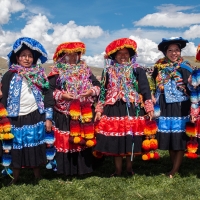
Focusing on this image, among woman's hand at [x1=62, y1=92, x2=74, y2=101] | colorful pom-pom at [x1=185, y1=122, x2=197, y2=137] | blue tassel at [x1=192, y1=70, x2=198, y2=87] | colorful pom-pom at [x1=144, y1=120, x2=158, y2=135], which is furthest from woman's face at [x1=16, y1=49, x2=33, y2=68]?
colorful pom-pom at [x1=185, y1=122, x2=197, y2=137]

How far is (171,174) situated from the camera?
192 inches

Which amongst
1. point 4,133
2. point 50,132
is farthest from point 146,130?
point 4,133

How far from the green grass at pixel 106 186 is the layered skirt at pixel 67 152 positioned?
16 cm

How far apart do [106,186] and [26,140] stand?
1.36 meters

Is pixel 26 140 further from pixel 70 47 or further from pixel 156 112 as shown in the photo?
pixel 156 112

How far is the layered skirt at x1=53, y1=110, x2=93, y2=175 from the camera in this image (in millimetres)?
4719

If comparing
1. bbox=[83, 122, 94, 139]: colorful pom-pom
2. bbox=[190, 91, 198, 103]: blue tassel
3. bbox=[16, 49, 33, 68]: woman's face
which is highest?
bbox=[16, 49, 33, 68]: woman's face

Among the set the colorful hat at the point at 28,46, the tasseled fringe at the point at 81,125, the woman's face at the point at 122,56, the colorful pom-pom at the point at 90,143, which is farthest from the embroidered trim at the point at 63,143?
the woman's face at the point at 122,56

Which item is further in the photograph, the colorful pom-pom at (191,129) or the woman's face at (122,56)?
the woman's face at (122,56)

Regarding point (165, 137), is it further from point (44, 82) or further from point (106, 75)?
point (44, 82)

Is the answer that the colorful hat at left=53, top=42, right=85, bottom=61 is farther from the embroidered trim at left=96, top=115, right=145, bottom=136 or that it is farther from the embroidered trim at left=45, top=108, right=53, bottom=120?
the embroidered trim at left=96, top=115, right=145, bottom=136

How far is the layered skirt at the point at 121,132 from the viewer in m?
4.55

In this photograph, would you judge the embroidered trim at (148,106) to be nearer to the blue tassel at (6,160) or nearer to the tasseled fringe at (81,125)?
the tasseled fringe at (81,125)

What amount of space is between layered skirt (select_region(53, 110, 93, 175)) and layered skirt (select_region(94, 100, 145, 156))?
35cm
